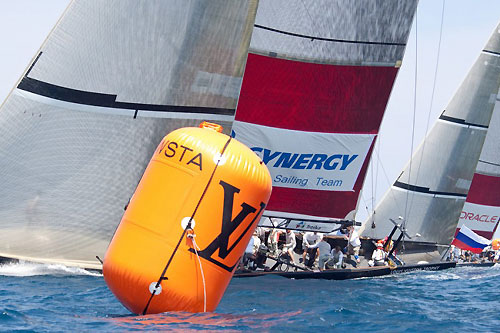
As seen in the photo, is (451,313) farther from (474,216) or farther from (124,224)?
(474,216)

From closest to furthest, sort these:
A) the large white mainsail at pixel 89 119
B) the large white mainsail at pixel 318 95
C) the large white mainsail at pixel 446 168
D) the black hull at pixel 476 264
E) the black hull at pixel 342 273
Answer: the large white mainsail at pixel 89 119 < the large white mainsail at pixel 318 95 < the black hull at pixel 342 273 < the large white mainsail at pixel 446 168 < the black hull at pixel 476 264

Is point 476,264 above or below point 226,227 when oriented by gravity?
above

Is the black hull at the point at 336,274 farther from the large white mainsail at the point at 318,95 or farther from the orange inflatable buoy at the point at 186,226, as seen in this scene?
the orange inflatable buoy at the point at 186,226

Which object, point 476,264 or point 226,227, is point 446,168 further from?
point 226,227

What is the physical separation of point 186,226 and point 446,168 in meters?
17.0

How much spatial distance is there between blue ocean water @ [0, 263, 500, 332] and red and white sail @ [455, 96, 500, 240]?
1455 cm

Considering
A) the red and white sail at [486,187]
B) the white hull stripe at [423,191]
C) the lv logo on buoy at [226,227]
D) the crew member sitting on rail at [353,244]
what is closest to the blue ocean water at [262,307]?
the lv logo on buoy at [226,227]

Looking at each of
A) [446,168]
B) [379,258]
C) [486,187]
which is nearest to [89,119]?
[379,258]

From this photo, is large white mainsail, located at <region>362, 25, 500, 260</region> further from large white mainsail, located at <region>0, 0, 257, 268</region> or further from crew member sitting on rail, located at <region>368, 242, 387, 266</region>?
large white mainsail, located at <region>0, 0, 257, 268</region>

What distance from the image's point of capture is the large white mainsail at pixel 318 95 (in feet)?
49.4

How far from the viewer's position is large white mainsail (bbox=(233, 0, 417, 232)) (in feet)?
49.4

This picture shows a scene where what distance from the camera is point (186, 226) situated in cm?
908

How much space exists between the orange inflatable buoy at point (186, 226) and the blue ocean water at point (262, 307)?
292 mm

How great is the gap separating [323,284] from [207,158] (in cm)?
641
